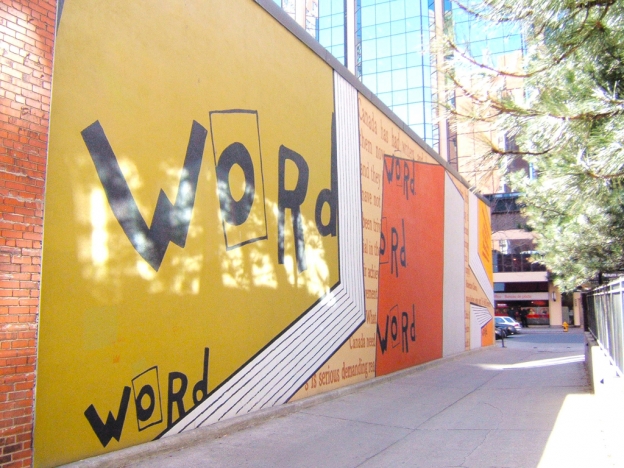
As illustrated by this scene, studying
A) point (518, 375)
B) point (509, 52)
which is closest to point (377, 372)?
point (518, 375)

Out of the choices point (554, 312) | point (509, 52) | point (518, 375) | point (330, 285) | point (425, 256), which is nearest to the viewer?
point (509, 52)

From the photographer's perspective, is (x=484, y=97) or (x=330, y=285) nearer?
(x=484, y=97)

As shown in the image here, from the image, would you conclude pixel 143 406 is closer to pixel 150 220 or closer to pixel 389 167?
pixel 150 220

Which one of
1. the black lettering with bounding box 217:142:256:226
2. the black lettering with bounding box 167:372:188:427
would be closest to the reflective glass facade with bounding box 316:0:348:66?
the black lettering with bounding box 217:142:256:226

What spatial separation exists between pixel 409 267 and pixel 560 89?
28.7ft

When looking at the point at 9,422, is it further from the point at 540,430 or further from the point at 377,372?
the point at 377,372

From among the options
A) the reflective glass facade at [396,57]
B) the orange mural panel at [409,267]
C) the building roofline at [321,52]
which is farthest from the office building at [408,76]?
the building roofline at [321,52]

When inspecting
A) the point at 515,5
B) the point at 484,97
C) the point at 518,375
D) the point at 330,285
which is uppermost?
the point at 515,5

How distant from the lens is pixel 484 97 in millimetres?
5824

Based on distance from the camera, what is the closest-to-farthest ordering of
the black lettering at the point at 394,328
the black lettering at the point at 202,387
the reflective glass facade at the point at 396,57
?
1. the black lettering at the point at 202,387
2. the black lettering at the point at 394,328
3. the reflective glass facade at the point at 396,57

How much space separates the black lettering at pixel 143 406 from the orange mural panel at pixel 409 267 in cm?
681

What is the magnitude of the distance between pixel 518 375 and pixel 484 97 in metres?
10.4

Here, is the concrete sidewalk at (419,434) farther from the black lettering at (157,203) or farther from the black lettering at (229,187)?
the black lettering at (229,187)

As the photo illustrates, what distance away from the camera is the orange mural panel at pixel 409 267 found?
13.1 metres
